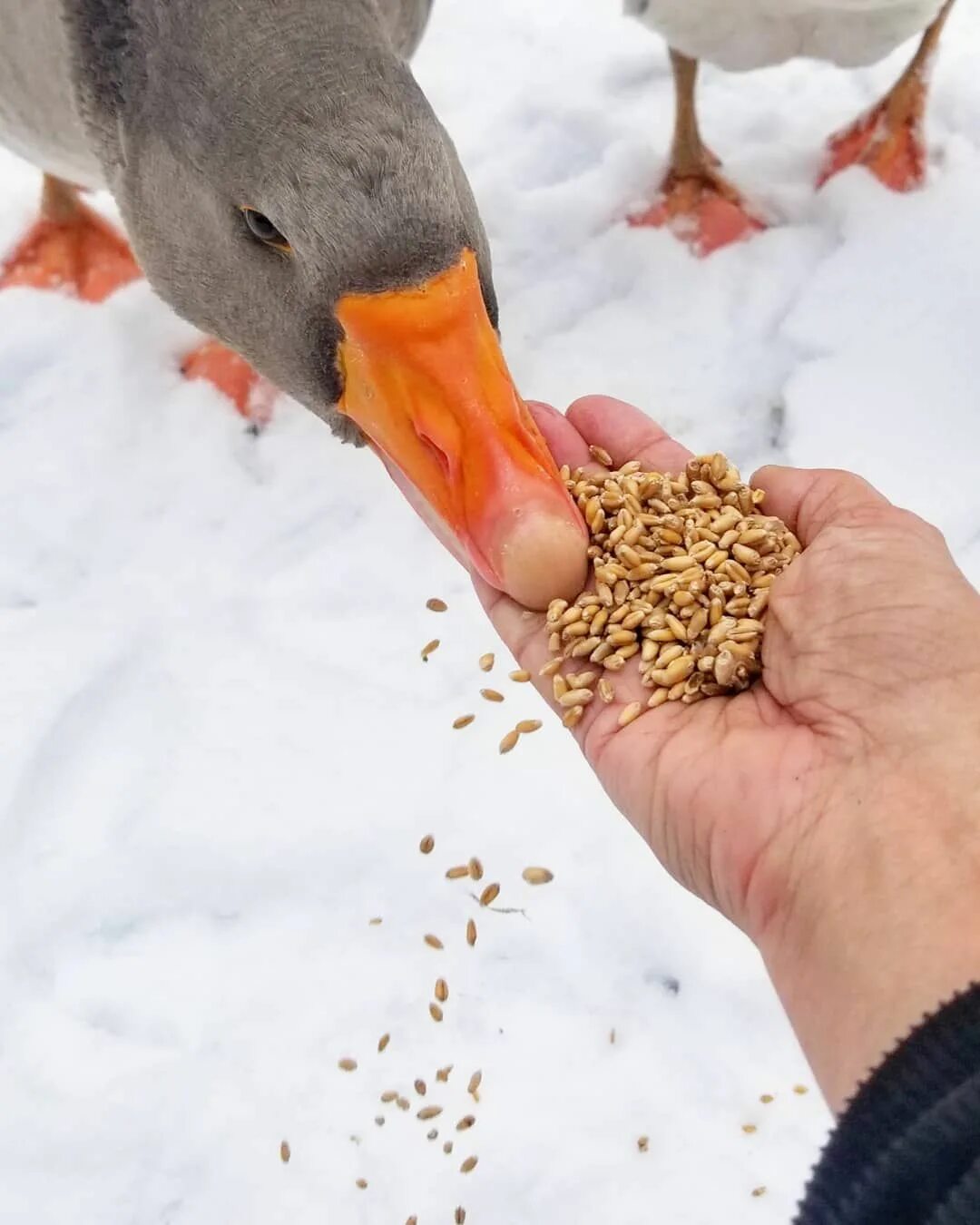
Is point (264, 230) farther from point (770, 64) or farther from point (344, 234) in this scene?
point (770, 64)

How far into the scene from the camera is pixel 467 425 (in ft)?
5.14

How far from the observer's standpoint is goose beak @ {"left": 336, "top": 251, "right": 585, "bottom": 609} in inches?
61.2

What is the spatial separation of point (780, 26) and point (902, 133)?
599 millimetres

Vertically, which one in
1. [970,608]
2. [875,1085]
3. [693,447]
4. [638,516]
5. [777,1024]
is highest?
[693,447]

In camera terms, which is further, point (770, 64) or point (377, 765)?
point (770, 64)

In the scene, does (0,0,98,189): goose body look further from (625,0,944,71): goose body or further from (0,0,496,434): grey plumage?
(625,0,944,71): goose body

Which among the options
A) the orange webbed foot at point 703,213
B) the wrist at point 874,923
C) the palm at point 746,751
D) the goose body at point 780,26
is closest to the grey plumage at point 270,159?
the palm at point 746,751

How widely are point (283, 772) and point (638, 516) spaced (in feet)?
3.49

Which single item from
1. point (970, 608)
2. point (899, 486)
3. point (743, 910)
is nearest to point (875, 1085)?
point (743, 910)

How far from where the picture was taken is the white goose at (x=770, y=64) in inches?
113

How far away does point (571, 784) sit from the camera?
2.36m

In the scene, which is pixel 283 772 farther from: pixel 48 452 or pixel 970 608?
pixel 970 608

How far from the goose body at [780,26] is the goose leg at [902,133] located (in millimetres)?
205

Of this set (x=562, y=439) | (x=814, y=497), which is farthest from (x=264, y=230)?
(x=814, y=497)
